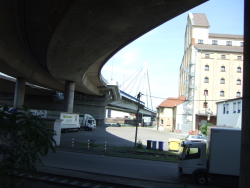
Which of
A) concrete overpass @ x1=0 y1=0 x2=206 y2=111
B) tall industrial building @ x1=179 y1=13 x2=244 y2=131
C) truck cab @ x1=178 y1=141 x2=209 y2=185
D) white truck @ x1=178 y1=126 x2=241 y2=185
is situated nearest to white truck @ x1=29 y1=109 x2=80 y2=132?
concrete overpass @ x1=0 y1=0 x2=206 y2=111

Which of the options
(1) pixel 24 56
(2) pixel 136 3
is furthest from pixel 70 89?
(2) pixel 136 3

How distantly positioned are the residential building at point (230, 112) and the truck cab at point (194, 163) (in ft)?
78.7

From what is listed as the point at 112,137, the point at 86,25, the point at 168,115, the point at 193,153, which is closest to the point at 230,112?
the point at 112,137

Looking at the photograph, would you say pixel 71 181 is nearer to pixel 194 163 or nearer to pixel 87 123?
pixel 194 163

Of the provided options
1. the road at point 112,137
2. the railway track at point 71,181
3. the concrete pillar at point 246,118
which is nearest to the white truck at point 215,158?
the railway track at point 71,181

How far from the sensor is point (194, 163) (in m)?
11.5

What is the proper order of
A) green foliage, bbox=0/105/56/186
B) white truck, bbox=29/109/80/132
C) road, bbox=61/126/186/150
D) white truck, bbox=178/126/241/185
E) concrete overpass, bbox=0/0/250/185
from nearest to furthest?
concrete overpass, bbox=0/0/250/185 → green foliage, bbox=0/105/56/186 → white truck, bbox=178/126/241/185 → road, bbox=61/126/186/150 → white truck, bbox=29/109/80/132

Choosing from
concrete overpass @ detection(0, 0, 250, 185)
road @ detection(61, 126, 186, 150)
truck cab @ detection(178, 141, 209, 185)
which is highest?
concrete overpass @ detection(0, 0, 250, 185)

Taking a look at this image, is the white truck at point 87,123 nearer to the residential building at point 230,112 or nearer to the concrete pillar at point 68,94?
the concrete pillar at point 68,94

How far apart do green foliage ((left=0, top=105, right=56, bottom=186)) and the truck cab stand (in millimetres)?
6331

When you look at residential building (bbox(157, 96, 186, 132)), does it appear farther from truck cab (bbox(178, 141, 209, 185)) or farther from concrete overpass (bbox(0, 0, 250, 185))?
truck cab (bbox(178, 141, 209, 185))

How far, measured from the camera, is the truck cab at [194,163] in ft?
37.1

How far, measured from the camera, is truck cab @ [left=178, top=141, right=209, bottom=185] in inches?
445

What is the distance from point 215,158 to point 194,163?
1.03m
